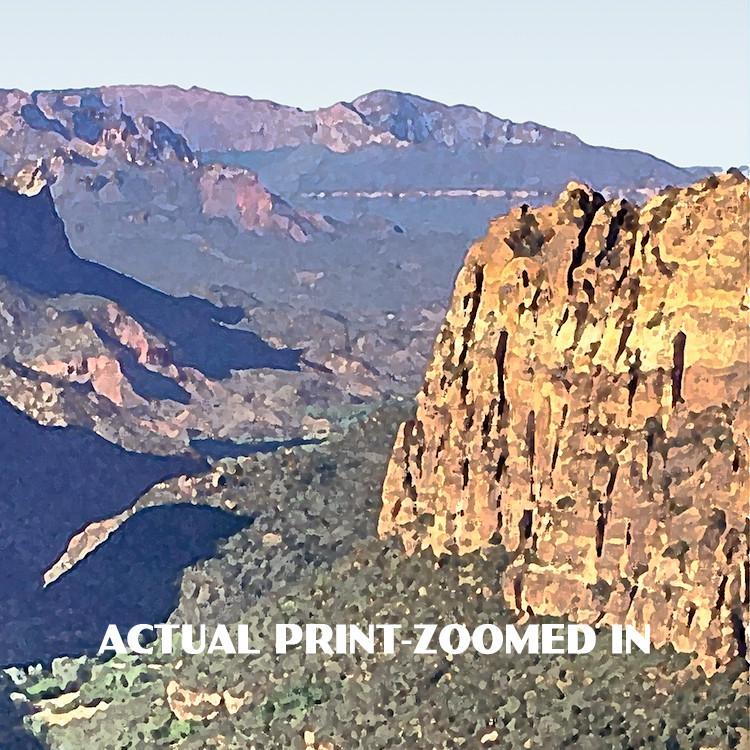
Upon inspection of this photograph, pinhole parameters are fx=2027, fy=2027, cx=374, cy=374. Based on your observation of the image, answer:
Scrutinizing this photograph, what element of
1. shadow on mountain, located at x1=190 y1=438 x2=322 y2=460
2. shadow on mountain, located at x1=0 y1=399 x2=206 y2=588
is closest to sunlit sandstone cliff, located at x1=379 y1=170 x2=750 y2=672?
shadow on mountain, located at x1=0 y1=399 x2=206 y2=588

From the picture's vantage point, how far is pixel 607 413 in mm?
69938

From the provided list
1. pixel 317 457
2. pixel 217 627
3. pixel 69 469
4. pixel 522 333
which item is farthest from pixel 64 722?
pixel 69 469

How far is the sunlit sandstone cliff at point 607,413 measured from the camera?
6575 centimetres

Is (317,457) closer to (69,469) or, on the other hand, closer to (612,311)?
(612,311)

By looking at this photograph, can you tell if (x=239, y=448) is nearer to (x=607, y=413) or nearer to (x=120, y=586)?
(x=120, y=586)

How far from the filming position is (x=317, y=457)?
10569cm

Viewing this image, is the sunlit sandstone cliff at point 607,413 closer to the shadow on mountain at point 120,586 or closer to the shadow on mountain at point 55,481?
the shadow on mountain at point 120,586

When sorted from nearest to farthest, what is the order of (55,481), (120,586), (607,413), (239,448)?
(607,413), (120,586), (55,481), (239,448)

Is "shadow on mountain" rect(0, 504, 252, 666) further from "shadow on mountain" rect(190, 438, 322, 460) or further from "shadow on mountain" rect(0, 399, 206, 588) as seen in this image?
"shadow on mountain" rect(190, 438, 322, 460)

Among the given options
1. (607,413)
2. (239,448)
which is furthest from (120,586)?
(239,448)

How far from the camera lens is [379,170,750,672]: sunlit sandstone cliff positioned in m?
65.8

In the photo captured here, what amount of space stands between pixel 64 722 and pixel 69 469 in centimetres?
7010

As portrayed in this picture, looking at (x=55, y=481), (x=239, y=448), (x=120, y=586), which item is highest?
(x=120, y=586)

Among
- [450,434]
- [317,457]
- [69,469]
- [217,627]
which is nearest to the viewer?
[450,434]
